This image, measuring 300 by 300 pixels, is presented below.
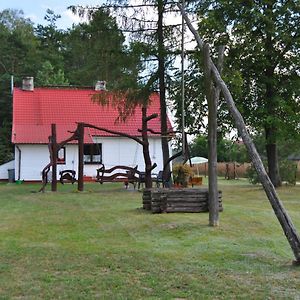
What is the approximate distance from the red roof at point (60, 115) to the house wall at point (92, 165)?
2.10ft

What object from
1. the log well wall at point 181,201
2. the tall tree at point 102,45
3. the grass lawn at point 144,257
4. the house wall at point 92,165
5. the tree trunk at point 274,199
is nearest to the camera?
the grass lawn at point 144,257

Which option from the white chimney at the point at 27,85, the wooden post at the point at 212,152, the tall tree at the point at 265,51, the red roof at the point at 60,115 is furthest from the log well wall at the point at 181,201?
the white chimney at the point at 27,85

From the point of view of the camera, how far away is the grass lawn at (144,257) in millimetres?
6023

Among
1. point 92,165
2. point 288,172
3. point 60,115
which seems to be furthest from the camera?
point 60,115

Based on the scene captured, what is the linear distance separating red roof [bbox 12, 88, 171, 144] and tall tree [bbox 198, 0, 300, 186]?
8748 mm

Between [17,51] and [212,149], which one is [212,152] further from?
[17,51]

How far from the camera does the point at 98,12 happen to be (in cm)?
2397

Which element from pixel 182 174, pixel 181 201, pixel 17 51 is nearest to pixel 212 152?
pixel 181 201

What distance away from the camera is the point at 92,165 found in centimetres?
3366

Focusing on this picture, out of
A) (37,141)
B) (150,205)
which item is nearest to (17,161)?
(37,141)

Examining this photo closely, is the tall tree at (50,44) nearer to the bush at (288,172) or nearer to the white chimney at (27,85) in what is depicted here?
the white chimney at (27,85)

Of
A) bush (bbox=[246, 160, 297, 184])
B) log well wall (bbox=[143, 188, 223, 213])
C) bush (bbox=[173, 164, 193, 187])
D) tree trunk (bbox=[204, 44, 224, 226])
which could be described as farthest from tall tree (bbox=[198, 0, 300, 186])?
tree trunk (bbox=[204, 44, 224, 226])

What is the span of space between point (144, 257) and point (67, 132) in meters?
26.0

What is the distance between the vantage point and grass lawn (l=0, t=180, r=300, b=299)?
19.8 ft
